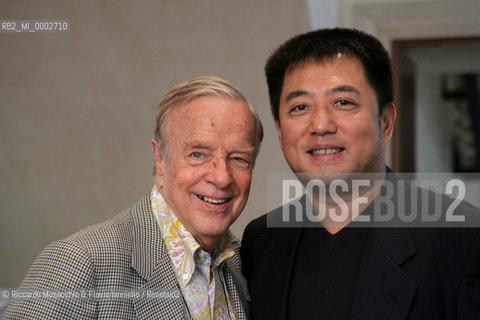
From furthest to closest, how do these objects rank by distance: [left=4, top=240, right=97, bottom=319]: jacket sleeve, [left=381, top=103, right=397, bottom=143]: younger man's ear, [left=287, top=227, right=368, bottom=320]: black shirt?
1. [left=381, top=103, right=397, bottom=143]: younger man's ear
2. [left=287, top=227, right=368, bottom=320]: black shirt
3. [left=4, top=240, right=97, bottom=319]: jacket sleeve

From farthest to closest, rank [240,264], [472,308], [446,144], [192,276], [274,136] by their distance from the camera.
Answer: [446,144]
[274,136]
[240,264]
[192,276]
[472,308]

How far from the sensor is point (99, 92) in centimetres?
324

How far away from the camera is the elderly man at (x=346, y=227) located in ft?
5.16

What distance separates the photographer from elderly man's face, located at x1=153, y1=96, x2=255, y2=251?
162cm

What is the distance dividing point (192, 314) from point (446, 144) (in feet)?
16.7

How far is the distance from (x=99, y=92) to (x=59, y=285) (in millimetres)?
1954

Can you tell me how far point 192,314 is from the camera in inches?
62.7

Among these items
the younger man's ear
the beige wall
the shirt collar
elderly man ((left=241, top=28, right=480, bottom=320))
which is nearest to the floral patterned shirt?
the shirt collar

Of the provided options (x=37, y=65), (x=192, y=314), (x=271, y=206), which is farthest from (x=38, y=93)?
(x=192, y=314)

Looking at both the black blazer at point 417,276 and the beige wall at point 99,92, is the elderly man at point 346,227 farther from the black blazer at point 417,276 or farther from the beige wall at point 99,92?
the beige wall at point 99,92

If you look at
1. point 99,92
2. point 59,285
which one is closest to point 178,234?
point 59,285

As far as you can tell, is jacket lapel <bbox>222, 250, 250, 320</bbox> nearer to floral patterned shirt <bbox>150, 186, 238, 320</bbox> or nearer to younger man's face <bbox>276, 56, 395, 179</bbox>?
floral patterned shirt <bbox>150, 186, 238, 320</bbox>

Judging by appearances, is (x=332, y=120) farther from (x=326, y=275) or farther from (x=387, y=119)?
(x=326, y=275)

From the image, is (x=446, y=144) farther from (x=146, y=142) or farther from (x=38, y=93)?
(x=38, y=93)
